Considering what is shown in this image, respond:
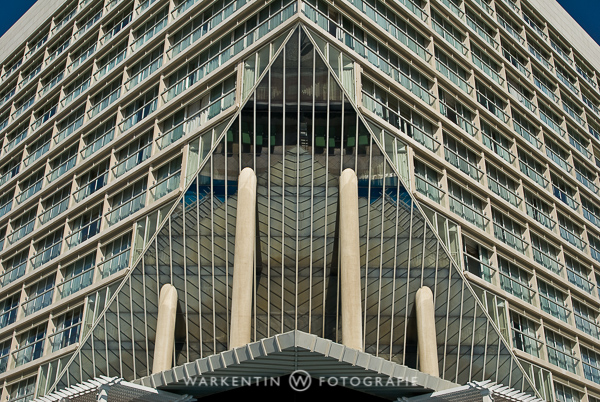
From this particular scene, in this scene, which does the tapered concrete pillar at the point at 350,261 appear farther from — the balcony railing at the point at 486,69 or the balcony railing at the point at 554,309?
the balcony railing at the point at 486,69

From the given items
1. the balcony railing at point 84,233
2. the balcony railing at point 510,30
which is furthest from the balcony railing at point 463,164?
the balcony railing at point 84,233

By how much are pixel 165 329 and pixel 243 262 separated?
16.0 ft

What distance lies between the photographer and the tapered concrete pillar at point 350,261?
1194 inches

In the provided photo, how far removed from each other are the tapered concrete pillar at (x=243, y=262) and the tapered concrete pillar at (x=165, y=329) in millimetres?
3067

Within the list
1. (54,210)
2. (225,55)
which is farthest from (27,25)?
(225,55)

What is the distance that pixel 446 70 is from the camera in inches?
1650

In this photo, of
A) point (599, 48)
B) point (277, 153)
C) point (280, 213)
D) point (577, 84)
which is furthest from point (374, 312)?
point (599, 48)

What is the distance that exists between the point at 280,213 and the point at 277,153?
2636 millimetres

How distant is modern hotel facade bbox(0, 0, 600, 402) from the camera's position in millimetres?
33219

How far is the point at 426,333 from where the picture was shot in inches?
1277

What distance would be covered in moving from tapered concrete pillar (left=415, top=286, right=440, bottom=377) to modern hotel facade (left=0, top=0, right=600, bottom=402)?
94mm

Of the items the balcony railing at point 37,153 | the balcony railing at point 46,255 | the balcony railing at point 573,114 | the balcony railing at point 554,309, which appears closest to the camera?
the balcony railing at point 554,309

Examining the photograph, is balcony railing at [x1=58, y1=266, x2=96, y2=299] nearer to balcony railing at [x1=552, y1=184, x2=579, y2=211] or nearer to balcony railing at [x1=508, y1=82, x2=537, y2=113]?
balcony railing at [x1=508, y1=82, x2=537, y2=113]

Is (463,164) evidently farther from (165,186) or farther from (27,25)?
(27,25)
